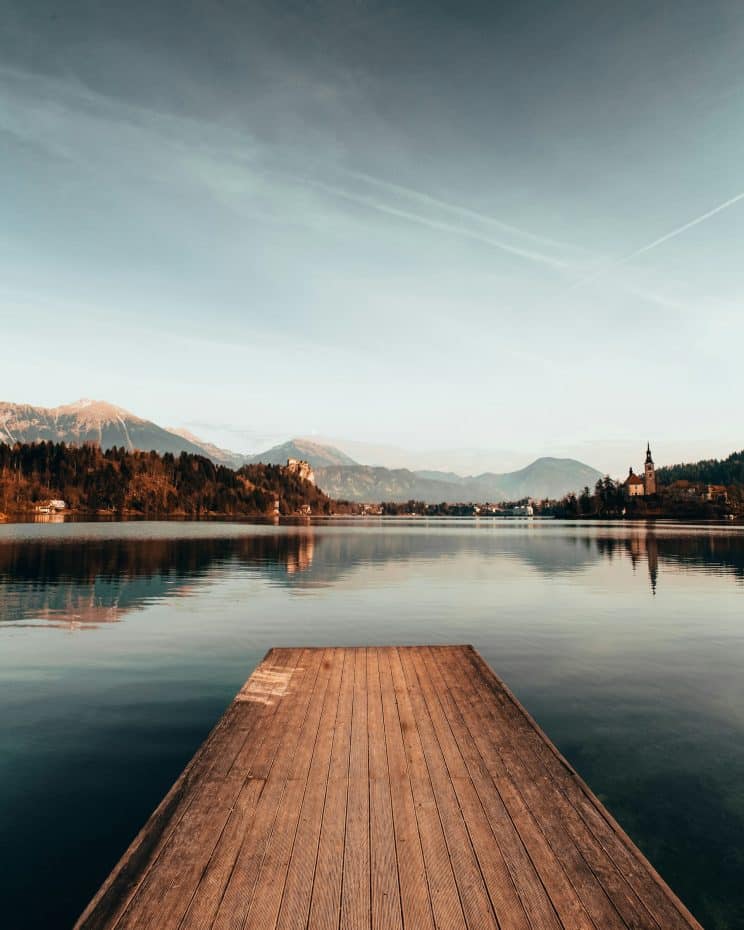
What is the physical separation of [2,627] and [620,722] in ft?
81.7

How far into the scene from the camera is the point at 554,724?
1485 cm

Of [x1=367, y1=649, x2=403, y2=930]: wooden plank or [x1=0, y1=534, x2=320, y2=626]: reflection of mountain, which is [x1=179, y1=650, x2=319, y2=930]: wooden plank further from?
[x1=0, y1=534, x2=320, y2=626]: reflection of mountain

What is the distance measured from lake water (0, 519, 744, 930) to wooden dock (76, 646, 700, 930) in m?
1.89

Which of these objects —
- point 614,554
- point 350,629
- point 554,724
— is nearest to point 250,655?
point 350,629

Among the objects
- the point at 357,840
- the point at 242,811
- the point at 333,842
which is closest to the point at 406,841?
the point at 357,840

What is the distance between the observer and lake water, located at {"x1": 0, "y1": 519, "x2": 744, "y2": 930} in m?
9.39

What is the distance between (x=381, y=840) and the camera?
→ 283 inches

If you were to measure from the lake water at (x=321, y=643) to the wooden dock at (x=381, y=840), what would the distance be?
189 cm

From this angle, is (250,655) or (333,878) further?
(250,655)

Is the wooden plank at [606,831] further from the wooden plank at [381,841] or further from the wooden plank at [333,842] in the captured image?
the wooden plank at [333,842]

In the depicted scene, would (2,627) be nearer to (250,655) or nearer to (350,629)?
(250,655)

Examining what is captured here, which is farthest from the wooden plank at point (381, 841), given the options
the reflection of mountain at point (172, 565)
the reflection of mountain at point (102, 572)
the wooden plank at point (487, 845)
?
the reflection of mountain at point (172, 565)

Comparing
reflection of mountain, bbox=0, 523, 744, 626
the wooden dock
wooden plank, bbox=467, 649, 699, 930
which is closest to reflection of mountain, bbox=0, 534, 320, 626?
reflection of mountain, bbox=0, 523, 744, 626

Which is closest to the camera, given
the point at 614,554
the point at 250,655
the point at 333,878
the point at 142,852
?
the point at 333,878
